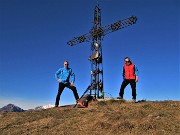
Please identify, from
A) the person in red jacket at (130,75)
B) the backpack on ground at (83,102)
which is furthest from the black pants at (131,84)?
the backpack on ground at (83,102)

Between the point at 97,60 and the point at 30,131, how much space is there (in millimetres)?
12445

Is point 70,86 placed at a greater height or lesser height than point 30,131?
greater

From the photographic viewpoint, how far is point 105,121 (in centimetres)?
1185

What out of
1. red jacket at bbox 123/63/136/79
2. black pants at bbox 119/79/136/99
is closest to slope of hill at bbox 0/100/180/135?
black pants at bbox 119/79/136/99

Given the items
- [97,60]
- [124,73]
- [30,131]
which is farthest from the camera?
[97,60]

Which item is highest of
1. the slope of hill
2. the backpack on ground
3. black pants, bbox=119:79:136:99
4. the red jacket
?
the red jacket

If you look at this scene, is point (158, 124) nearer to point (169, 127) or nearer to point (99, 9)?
point (169, 127)

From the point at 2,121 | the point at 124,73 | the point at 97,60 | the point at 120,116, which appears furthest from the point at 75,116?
the point at 97,60

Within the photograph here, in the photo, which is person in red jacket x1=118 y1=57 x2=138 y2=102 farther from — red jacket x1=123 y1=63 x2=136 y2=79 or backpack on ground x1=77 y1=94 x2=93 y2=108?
backpack on ground x1=77 y1=94 x2=93 y2=108

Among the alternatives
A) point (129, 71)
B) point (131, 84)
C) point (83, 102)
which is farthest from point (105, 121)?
point (129, 71)

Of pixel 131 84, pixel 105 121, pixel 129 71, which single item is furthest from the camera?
pixel 129 71

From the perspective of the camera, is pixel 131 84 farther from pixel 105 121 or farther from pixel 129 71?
pixel 105 121

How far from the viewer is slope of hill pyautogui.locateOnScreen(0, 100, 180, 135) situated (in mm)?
10875

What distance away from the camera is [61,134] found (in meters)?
11.1
